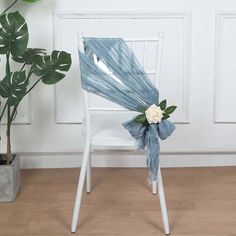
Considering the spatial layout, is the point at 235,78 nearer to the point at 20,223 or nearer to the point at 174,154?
the point at 174,154

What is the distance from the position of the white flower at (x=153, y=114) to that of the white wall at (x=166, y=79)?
856 mm

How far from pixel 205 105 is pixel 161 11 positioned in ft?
2.05

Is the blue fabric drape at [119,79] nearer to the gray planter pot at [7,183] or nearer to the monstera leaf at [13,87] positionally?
the monstera leaf at [13,87]

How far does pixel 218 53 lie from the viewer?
2.62 meters

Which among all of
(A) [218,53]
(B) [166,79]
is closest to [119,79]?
(B) [166,79]

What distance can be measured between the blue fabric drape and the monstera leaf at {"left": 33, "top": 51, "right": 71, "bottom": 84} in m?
0.36

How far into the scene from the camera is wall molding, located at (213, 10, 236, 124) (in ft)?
8.48

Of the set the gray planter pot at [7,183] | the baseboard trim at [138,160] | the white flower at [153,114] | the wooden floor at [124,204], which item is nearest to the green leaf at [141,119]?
the white flower at [153,114]

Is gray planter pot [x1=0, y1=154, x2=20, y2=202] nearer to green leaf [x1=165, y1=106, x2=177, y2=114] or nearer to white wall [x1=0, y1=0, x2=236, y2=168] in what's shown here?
white wall [x1=0, y1=0, x2=236, y2=168]

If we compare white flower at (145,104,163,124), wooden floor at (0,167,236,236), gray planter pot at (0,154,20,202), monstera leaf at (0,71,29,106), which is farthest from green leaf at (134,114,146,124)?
gray planter pot at (0,154,20,202)

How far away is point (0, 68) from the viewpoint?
2.63m

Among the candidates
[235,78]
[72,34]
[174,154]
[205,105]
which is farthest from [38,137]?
[235,78]

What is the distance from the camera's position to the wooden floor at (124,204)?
197cm

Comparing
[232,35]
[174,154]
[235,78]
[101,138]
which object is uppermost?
[232,35]
